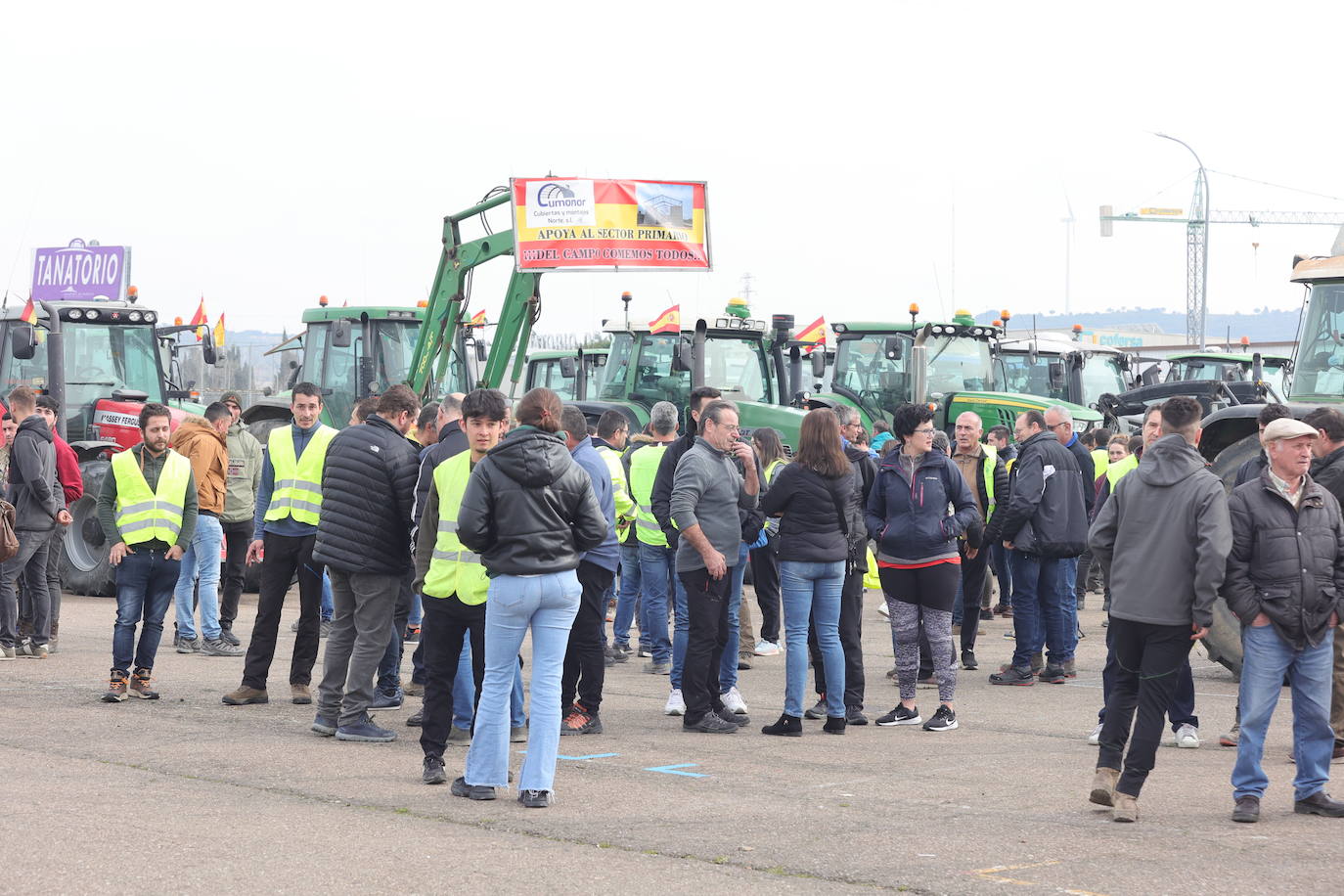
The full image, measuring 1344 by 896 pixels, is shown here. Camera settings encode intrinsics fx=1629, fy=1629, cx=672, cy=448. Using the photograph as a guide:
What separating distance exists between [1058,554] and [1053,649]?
0.74 metres

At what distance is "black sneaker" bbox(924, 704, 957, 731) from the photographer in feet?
30.5

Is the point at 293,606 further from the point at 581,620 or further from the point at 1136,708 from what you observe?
the point at 1136,708

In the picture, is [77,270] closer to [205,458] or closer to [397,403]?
[205,458]

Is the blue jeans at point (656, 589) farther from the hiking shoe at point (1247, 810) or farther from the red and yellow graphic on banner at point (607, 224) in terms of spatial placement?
the red and yellow graphic on banner at point (607, 224)

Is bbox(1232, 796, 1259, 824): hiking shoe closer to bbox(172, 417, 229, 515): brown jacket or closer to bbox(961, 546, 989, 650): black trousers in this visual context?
bbox(961, 546, 989, 650): black trousers

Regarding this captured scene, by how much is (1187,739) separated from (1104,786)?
2.14 meters

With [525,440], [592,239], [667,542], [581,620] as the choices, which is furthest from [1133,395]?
[525,440]

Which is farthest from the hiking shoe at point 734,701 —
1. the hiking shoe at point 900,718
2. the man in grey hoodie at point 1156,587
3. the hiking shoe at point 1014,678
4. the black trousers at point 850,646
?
the man in grey hoodie at point 1156,587

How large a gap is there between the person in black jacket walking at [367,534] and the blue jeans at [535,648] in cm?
171

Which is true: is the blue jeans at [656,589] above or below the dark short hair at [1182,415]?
below

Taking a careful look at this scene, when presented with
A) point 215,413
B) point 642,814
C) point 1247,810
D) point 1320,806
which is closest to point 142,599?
point 215,413

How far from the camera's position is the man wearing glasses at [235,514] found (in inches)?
511

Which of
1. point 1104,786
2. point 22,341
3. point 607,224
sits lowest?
point 1104,786

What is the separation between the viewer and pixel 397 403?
29.1 ft
